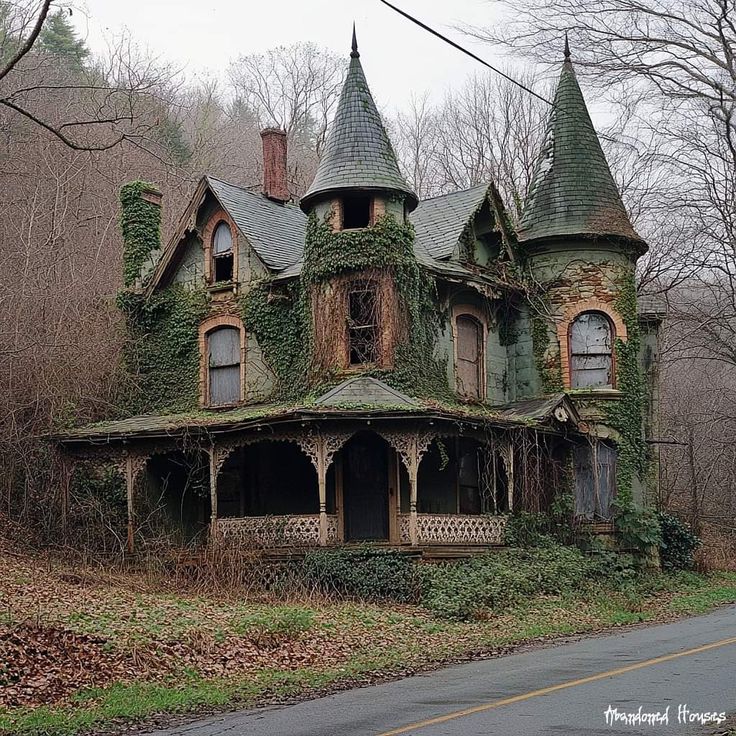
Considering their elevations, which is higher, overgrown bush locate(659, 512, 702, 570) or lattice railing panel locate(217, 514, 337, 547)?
lattice railing panel locate(217, 514, 337, 547)

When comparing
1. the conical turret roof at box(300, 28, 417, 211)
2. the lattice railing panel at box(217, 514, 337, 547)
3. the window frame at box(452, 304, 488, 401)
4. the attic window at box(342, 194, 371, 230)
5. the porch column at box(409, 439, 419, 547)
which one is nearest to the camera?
the porch column at box(409, 439, 419, 547)

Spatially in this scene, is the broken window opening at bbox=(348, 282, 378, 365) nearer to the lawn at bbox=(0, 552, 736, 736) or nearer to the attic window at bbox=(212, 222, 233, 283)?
the attic window at bbox=(212, 222, 233, 283)

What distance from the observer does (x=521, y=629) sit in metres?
18.7

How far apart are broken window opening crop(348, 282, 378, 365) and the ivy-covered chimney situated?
23.5 feet

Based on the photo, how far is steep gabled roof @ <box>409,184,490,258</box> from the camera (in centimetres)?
2753

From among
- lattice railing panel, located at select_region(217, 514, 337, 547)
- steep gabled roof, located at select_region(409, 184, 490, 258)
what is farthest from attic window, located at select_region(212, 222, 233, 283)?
lattice railing panel, located at select_region(217, 514, 337, 547)

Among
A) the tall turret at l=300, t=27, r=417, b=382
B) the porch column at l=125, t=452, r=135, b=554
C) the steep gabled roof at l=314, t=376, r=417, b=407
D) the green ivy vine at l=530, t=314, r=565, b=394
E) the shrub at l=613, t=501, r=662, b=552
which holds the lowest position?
the shrub at l=613, t=501, r=662, b=552

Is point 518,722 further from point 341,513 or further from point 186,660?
point 341,513

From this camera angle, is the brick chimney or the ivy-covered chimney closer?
the ivy-covered chimney

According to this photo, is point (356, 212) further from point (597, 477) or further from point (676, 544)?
point (676, 544)

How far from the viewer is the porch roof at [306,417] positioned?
2230 centimetres

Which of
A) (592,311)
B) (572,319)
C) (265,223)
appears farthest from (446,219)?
(265,223)

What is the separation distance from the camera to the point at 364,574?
71.3 feet

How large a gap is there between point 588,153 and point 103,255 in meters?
16.7
